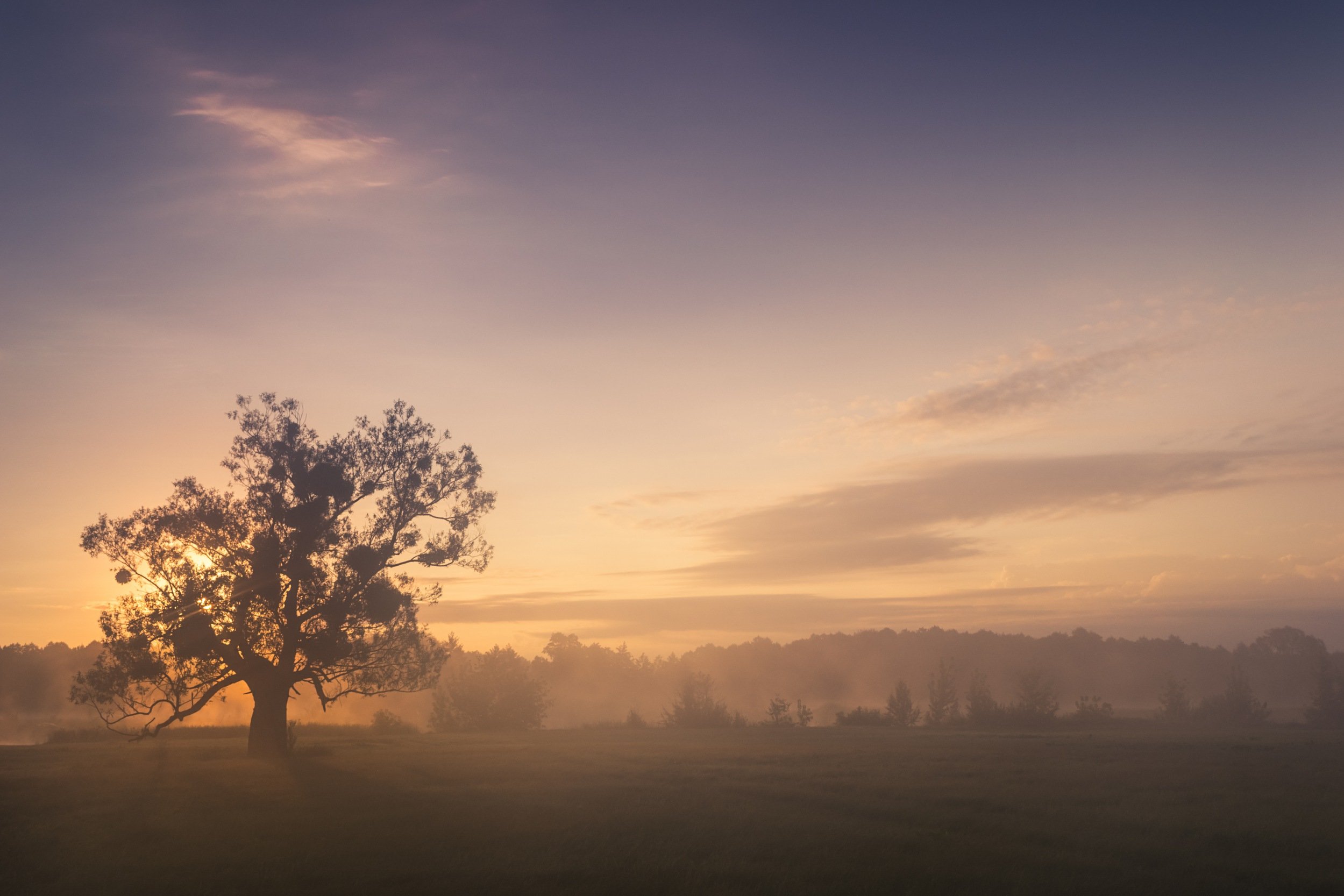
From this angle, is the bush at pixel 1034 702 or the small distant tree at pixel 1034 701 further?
the small distant tree at pixel 1034 701

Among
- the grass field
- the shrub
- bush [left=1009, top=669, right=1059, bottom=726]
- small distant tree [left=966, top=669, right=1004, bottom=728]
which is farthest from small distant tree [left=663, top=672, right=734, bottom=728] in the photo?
the grass field

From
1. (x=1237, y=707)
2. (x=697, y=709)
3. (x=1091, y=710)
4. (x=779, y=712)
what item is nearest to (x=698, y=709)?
(x=697, y=709)

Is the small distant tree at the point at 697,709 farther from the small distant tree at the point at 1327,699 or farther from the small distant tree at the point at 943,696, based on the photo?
the small distant tree at the point at 1327,699

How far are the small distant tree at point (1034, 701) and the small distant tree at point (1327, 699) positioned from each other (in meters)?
28.7

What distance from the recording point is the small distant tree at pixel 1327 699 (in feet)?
293

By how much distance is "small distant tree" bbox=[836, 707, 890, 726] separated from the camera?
257 feet

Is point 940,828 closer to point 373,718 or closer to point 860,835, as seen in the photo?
A: point 860,835

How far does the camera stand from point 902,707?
88125 mm

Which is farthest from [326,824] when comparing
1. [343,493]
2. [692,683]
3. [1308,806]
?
[692,683]

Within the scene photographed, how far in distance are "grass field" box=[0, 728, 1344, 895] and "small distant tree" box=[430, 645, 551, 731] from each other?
55327mm

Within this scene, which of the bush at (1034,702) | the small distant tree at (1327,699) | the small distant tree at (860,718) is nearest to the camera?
the small distant tree at (860,718)

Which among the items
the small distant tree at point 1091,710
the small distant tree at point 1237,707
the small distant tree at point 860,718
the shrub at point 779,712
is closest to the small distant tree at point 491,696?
the shrub at point 779,712

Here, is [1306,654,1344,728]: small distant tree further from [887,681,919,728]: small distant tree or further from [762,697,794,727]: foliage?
[762,697,794,727]: foliage

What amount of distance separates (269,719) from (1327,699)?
110274mm
